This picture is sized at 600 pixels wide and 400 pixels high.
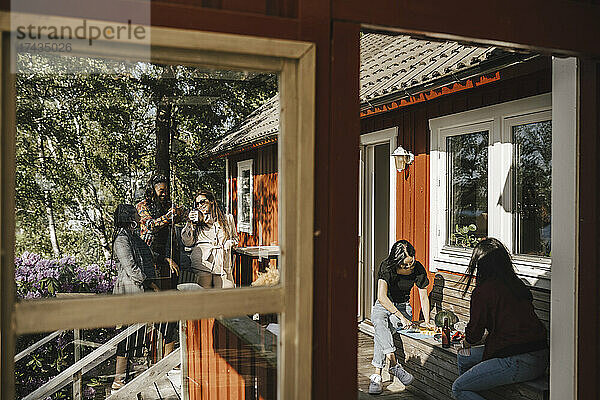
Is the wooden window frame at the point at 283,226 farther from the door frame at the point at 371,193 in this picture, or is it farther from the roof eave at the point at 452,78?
the door frame at the point at 371,193

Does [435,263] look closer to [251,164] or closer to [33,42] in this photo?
[251,164]

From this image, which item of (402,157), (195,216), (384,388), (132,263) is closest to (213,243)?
(195,216)

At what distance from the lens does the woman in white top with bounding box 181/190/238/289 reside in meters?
4.43

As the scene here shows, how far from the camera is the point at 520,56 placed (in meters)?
3.67

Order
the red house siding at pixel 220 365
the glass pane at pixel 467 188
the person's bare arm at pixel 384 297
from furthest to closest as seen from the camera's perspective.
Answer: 1. the person's bare arm at pixel 384 297
2. the glass pane at pixel 467 188
3. the red house siding at pixel 220 365

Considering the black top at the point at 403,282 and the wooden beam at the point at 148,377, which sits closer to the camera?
the wooden beam at the point at 148,377

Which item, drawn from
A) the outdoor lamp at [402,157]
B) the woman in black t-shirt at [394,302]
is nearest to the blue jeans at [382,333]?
the woman in black t-shirt at [394,302]

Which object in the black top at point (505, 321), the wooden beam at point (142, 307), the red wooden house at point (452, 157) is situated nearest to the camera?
the wooden beam at point (142, 307)

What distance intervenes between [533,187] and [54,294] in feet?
12.3

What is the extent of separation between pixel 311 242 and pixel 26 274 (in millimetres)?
3167

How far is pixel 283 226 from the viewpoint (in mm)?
1618

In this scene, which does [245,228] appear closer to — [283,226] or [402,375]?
[402,375]

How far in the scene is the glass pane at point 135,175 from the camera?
4.29 meters

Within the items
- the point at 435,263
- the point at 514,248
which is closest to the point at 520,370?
the point at 514,248
